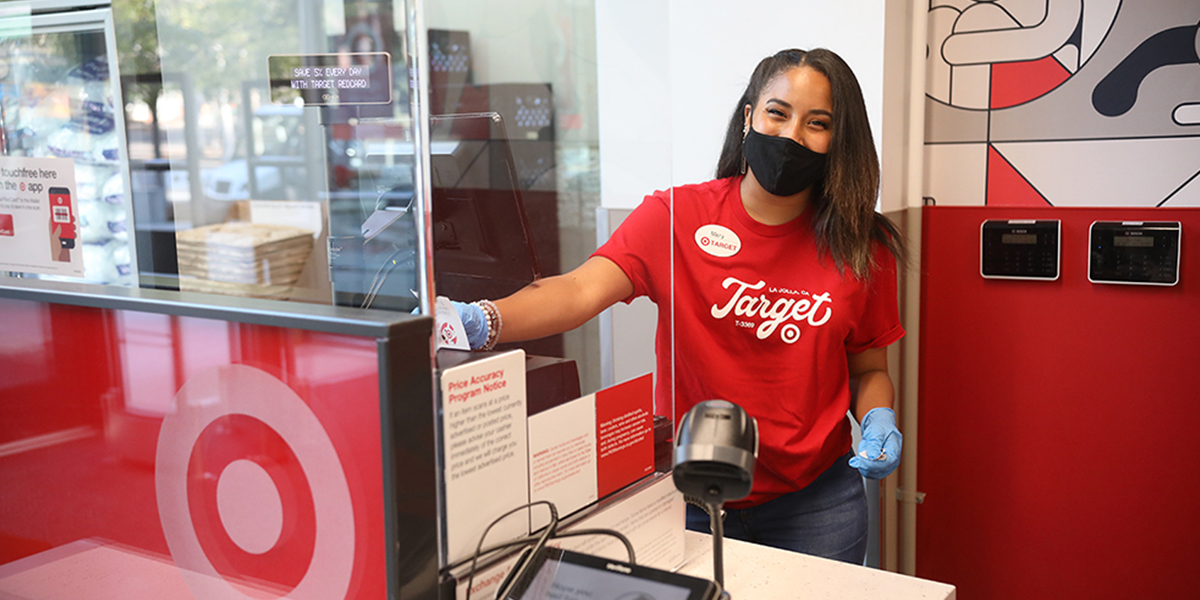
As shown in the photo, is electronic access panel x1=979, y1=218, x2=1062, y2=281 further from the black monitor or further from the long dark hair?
the black monitor

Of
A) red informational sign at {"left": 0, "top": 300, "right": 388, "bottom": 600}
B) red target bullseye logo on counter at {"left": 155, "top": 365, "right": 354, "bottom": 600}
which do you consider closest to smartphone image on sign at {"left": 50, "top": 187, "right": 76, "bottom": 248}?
red informational sign at {"left": 0, "top": 300, "right": 388, "bottom": 600}

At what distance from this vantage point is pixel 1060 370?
235 cm

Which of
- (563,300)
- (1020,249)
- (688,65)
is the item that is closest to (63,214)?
(563,300)

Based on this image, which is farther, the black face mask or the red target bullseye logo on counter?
the black face mask

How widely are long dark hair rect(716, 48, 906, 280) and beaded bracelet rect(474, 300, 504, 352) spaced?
72cm

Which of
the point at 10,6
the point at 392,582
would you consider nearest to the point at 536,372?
the point at 392,582

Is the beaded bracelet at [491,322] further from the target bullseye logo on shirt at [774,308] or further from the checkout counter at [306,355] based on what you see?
the target bullseye logo on shirt at [774,308]

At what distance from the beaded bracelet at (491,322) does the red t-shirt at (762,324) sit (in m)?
0.43

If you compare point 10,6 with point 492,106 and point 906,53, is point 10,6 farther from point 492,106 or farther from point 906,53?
point 906,53

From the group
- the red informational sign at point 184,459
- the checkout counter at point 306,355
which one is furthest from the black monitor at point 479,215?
the red informational sign at point 184,459

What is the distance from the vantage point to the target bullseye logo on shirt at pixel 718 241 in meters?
1.66

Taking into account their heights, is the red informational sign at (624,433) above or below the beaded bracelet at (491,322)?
below

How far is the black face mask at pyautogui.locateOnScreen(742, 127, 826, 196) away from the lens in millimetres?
1629

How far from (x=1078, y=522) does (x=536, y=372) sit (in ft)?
6.44
